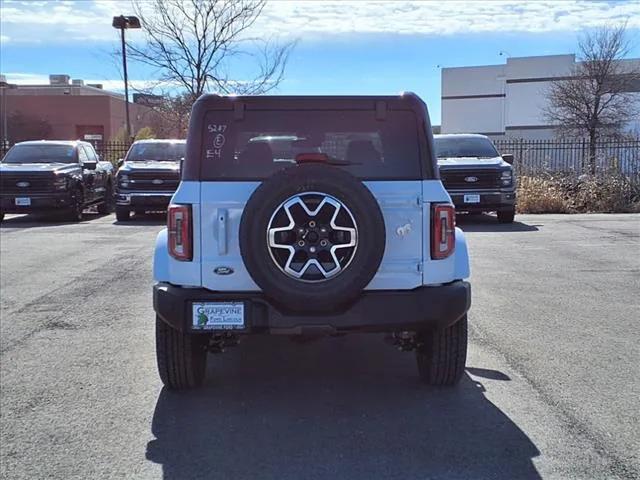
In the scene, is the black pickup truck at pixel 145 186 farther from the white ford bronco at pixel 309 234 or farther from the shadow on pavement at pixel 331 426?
the white ford bronco at pixel 309 234

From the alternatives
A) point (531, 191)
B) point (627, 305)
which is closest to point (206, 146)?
point (627, 305)

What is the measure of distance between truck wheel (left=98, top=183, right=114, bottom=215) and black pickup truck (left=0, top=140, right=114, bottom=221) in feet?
2.04

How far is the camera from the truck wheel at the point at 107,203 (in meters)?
18.9

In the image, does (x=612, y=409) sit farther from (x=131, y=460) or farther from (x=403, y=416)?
(x=131, y=460)

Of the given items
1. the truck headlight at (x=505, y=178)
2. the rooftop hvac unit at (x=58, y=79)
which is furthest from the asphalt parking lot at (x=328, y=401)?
the rooftop hvac unit at (x=58, y=79)

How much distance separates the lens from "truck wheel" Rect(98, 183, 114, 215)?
62.0 feet

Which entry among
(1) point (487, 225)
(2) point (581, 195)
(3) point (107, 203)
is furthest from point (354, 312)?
(3) point (107, 203)

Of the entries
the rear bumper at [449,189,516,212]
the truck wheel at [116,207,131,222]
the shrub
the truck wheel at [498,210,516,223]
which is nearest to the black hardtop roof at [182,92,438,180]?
the rear bumper at [449,189,516,212]

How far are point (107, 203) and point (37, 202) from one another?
3.60 metres

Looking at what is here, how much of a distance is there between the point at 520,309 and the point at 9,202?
12.3m

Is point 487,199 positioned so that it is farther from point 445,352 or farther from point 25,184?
point 445,352

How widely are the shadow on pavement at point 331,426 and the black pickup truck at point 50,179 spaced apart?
11.4 meters

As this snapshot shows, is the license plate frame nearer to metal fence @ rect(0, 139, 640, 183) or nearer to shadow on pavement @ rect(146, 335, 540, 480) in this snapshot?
shadow on pavement @ rect(146, 335, 540, 480)

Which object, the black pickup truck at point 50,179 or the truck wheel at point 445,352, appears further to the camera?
the black pickup truck at point 50,179
